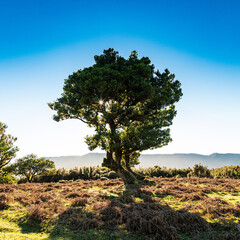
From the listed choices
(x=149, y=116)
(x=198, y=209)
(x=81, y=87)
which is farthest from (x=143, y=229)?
(x=149, y=116)

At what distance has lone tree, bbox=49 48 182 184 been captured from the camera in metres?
13.6

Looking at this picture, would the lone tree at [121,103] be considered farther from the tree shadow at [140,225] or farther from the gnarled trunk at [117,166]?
the tree shadow at [140,225]

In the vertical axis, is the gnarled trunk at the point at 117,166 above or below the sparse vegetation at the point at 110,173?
above

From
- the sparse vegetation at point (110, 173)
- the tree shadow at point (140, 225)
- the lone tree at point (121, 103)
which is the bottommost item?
the sparse vegetation at point (110, 173)

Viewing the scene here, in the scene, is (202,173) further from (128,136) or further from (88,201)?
(88,201)

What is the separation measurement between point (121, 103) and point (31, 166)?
53.4 ft

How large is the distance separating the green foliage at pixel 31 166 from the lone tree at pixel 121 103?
1008cm

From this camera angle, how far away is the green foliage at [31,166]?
845 inches

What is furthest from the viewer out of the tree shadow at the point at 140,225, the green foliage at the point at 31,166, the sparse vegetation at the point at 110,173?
the sparse vegetation at the point at 110,173

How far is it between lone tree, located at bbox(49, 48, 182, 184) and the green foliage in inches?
397

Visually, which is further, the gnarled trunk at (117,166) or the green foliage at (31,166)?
the green foliage at (31,166)

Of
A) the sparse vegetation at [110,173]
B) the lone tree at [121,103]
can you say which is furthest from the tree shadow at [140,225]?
the sparse vegetation at [110,173]

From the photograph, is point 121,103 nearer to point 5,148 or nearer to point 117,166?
point 117,166

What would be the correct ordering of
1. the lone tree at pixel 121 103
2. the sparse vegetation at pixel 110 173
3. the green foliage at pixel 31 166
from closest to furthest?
1. the lone tree at pixel 121 103
2. the green foliage at pixel 31 166
3. the sparse vegetation at pixel 110 173
